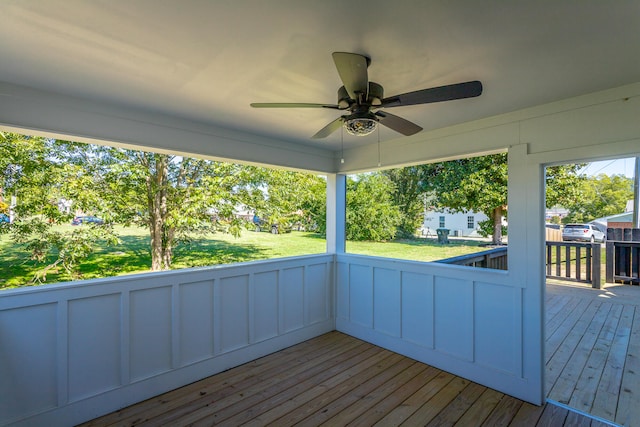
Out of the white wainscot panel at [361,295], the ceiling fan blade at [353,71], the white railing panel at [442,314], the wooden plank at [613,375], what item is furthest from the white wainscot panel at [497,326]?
the ceiling fan blade at [353,71]

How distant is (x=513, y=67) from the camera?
1.71m

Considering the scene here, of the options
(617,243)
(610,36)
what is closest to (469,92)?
(610,36)

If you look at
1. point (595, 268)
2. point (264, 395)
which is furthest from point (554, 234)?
point (264, 395)

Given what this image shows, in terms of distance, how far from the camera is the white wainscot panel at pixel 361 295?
3.54 metres

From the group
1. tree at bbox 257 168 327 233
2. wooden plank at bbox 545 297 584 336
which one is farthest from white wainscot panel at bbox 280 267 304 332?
wooden plank at bbox 545 297 584 336

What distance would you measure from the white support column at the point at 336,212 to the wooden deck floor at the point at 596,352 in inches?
Answer: 97.8

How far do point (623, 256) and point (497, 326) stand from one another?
11.6ft

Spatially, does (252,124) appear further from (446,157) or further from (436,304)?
(436,304)

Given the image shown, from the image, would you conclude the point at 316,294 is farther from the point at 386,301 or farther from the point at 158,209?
the point at 158,209

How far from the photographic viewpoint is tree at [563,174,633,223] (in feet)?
8.81

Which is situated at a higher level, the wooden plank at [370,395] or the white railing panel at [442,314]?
the white railing panel at [442,314]

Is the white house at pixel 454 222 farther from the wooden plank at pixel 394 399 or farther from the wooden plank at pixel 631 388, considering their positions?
the wooden plank at pixel 631 388

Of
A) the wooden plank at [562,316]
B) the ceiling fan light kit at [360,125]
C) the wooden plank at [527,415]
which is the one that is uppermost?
the ceiling fan light kit at [360,125]

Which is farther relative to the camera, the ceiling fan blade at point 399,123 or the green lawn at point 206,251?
the green lawn at point 206,251
